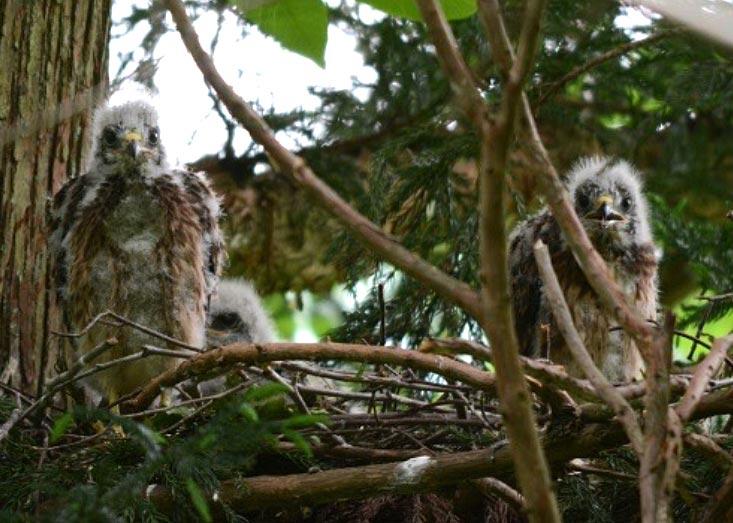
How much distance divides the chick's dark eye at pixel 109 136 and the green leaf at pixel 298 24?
2.77 metres

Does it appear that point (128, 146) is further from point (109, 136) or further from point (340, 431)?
point (340, 431)

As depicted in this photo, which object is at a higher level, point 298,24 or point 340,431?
point 298,24

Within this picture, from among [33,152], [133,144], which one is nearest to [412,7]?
[133,144]

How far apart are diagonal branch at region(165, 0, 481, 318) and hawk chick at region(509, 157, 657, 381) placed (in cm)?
281

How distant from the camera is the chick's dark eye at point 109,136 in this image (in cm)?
510

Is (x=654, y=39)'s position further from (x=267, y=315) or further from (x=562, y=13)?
(x=267, y=315)

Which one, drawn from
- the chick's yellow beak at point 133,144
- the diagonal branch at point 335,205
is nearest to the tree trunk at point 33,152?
the chick's yellow beak at point 133,144

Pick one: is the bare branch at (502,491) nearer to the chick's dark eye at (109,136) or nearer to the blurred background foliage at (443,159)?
the blurred background foliage at (443,159)

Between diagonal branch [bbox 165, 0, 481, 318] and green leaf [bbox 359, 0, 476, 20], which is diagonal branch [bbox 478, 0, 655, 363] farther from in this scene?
green leaf [bbox 359, 0, 476, 20]

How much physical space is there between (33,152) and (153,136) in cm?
53

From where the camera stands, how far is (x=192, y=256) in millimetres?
4902

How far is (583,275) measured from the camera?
495cm

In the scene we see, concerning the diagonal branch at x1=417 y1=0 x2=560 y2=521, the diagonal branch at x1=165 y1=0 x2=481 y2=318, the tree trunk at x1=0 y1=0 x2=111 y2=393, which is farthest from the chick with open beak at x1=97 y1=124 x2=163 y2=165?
the diagonal branch at x1=417 y1=0 x2=560 y2=521

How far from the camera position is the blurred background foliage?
5117mm
